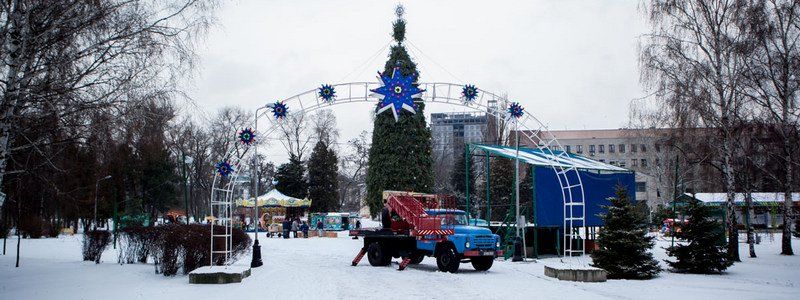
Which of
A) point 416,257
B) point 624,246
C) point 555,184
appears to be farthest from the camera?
point 555,184

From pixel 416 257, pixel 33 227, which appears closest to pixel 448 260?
pixel 416 257

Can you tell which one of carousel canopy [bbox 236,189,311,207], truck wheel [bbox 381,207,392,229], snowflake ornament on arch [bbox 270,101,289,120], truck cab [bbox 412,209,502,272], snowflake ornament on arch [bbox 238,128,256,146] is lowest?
truck cab [bbox 412,209,502,272]

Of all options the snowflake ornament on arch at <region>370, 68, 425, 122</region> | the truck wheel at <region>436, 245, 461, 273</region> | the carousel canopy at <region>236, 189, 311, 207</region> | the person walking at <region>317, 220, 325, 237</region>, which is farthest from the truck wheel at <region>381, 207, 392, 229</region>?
the carousel canopy at <region>236, 189, 311, 207</region>

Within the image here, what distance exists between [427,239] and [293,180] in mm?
50756

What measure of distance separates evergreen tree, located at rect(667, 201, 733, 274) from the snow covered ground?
519 millimetres

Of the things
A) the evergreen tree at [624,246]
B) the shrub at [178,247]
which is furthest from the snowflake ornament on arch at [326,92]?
the evergreen tree at [624,246]

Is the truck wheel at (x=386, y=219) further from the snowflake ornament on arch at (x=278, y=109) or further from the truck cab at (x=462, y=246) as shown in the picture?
the snowflake ornament on arch at (x=278, y=109)

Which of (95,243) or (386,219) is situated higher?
(386,219)

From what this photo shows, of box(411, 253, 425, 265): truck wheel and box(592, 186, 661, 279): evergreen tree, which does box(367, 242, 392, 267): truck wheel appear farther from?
box(592, 186, 661, 279): evergreen tree

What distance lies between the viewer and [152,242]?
18.2 metres

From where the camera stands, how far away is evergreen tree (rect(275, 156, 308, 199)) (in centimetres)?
6862

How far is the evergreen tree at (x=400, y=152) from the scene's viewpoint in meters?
49.1

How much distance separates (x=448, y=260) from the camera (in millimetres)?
18719

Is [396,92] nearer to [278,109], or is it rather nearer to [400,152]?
[278,109]
